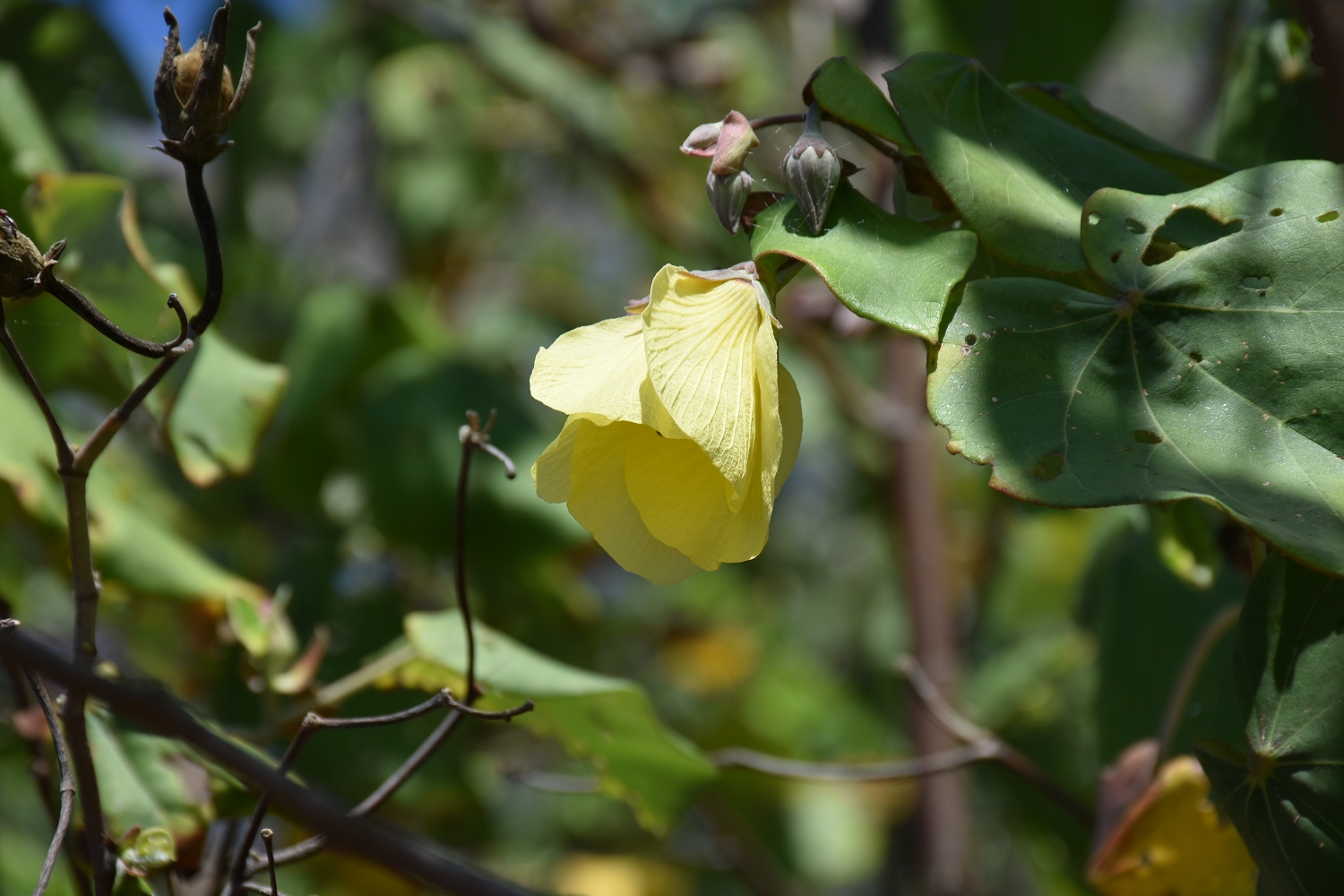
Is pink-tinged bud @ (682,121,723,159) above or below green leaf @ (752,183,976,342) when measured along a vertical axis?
above

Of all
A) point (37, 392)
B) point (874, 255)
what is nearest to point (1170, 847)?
point (874, 255)

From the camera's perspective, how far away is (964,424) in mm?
439

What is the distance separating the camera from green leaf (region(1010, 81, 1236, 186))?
0.59 meters

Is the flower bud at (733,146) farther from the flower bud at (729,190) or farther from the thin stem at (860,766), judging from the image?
the thin stem at (860,766)

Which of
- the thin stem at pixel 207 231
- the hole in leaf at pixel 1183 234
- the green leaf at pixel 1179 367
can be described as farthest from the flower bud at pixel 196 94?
the hole in leaf at pixel 1183 234

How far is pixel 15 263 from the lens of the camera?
1.36 feet

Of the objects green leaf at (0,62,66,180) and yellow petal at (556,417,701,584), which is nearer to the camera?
yellow petal at (556,417,701,584)

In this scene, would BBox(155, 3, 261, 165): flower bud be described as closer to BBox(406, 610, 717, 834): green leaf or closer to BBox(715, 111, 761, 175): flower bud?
BBox(715, 111, 761, 175): flower bud

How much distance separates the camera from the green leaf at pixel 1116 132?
587 millimetres

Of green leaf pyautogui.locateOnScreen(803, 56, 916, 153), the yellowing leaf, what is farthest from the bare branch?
the yellowing leaf

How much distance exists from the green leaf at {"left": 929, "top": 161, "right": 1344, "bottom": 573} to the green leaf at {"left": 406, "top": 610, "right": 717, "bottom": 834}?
366 millimetres

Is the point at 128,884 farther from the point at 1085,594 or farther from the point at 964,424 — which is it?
the point at 1085,594

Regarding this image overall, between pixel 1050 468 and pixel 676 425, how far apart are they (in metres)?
0.16

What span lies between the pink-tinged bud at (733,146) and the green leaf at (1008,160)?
7 centimetres
